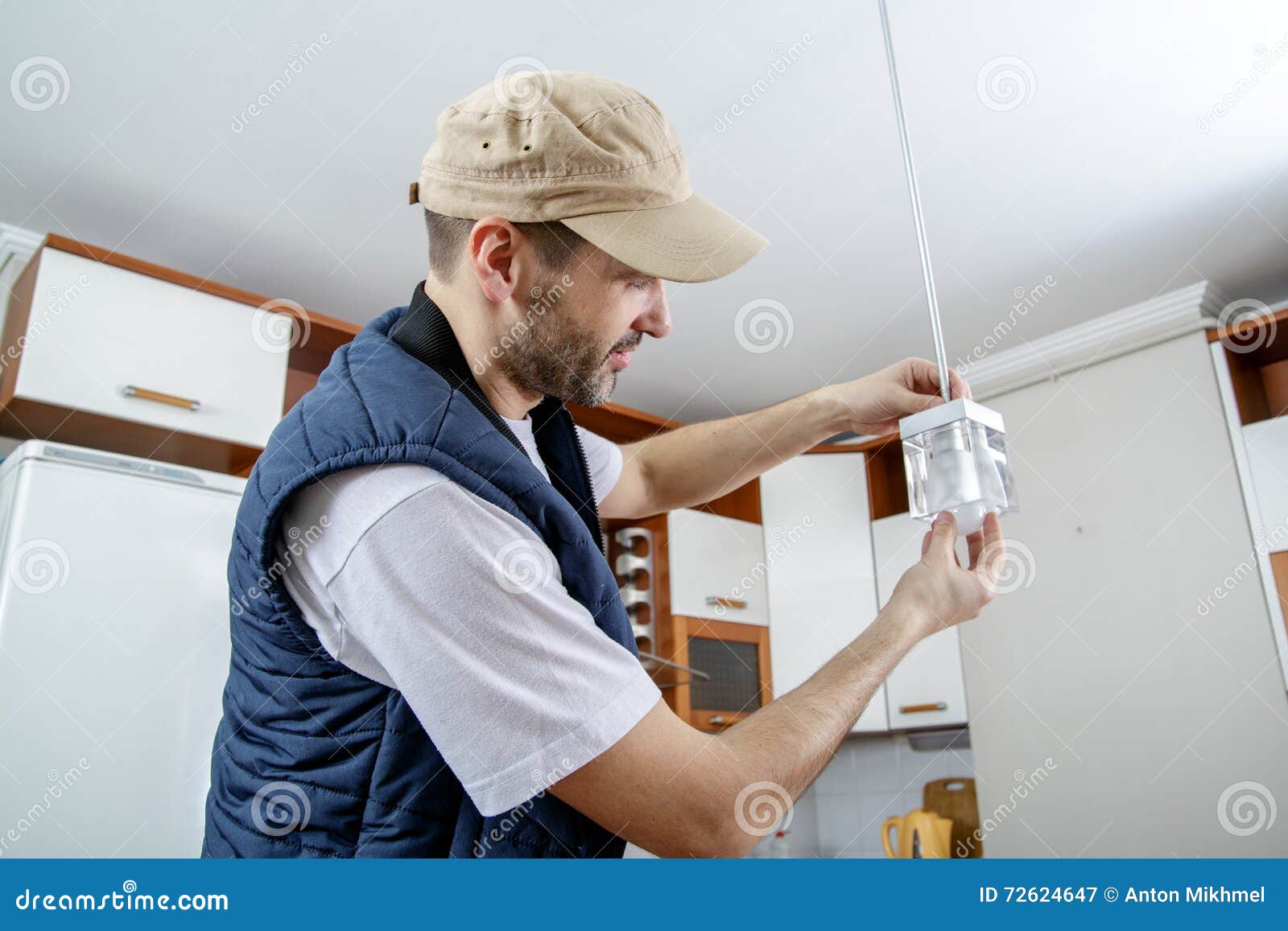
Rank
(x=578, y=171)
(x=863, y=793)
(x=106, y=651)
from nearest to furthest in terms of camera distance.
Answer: (x=578, y=171)
(x=106, y=651)
(x=863, y=793)

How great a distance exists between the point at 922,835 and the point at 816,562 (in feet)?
2.54

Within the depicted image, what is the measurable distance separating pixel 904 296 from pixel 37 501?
1843mm

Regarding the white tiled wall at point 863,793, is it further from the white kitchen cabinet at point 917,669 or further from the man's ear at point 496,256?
the man's ear at point 496,256

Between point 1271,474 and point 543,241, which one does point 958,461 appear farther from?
point 1271,474

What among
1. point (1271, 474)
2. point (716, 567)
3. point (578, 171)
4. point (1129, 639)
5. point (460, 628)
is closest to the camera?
point (460, 628)

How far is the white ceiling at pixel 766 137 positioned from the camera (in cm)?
154

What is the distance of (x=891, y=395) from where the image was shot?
108 centimetres

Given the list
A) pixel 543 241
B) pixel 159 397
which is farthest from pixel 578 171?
pixel 159 397

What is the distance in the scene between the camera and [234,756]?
29.1 inches

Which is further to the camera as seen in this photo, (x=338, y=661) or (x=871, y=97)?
(x=871, y=97)

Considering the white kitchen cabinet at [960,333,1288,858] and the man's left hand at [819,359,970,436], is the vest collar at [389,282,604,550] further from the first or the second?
the white kitchen cabinet at [960,333,1288,858]

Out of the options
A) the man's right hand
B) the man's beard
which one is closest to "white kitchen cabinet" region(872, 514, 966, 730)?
the man's right hand

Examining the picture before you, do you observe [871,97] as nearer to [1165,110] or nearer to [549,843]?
[1165,110]

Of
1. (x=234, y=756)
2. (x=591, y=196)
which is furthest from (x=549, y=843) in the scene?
(x=591, y=196)
